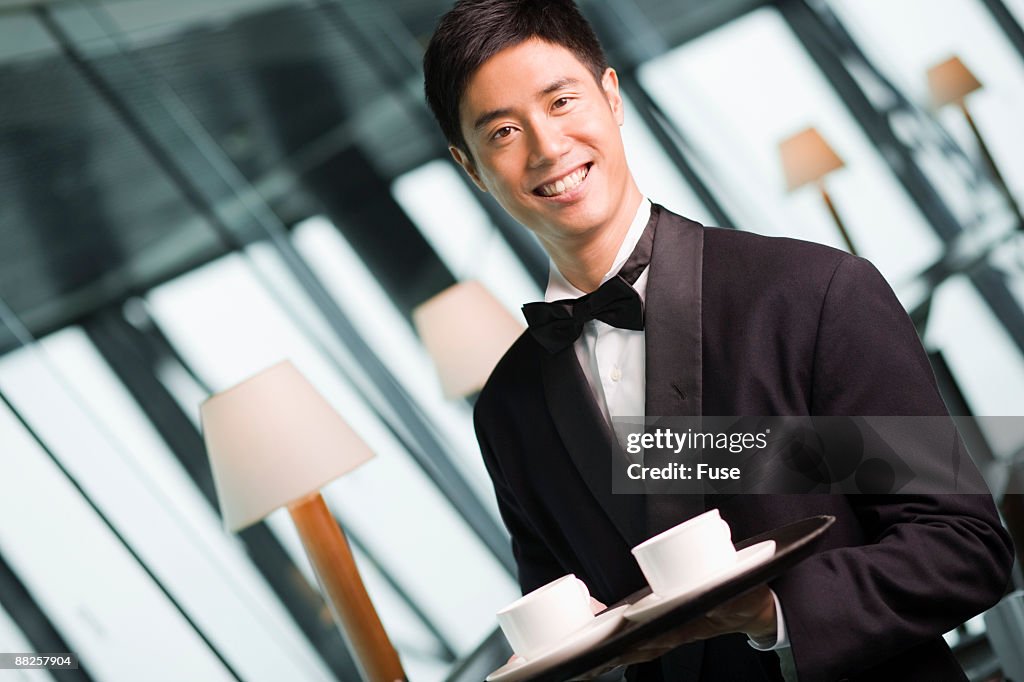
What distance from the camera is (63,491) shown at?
3.82m

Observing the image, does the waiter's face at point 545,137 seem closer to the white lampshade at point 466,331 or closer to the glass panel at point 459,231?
the white lampshade at point 466,331

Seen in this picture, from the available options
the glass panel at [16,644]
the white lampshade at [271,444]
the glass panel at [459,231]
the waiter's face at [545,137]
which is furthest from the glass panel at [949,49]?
the waiter's face at [545,137]

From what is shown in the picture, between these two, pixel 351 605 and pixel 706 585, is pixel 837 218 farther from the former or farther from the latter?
pixel 706 585

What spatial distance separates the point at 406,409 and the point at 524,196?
3.95 m

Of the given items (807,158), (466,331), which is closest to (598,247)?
(466,331)

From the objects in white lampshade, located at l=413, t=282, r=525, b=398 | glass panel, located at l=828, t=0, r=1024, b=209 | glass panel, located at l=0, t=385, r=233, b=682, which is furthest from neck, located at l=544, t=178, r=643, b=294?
glass panel, located at l=828, t=0, r=1024, b=209

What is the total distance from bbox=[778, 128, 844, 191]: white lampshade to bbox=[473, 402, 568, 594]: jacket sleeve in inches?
196

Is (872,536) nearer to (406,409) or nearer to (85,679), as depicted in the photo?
(85,679)

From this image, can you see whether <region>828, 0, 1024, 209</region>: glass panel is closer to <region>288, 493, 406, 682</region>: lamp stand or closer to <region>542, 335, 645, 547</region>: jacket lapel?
<region>288, 493, 406, 682</region>: lamp stand

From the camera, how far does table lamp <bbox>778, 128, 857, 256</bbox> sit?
249 inches

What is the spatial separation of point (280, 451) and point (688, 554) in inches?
61.2

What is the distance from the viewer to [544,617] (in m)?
1.26

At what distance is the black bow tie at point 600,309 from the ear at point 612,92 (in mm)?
161

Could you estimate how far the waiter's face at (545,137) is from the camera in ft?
4.90
